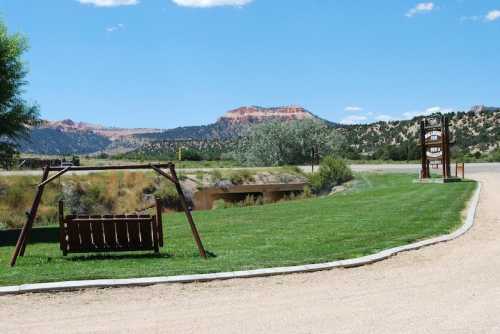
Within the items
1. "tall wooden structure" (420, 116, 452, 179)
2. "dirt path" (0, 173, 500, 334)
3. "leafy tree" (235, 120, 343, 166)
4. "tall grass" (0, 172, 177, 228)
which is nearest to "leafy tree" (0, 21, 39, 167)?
"tall grass" (0, 172, 177, 228)

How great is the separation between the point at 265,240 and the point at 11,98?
10237mm

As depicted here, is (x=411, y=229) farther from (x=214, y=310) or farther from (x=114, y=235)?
(x=214, y=310)

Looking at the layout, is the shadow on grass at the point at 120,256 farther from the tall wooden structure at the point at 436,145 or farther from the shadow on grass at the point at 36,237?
the tall wooden structure at the point at 436,145

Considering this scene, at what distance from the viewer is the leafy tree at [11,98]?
1781 cm

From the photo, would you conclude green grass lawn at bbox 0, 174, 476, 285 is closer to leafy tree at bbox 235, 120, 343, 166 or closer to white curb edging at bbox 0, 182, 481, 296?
white curb edging at bbox 0, 182, 481, 296

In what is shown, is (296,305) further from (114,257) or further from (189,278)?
(114,257)

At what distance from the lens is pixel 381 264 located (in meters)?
9.86

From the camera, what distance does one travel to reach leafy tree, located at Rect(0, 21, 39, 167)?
17.8 meters

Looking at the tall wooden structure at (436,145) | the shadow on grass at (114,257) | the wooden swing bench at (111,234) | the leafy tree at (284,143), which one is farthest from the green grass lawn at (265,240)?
the leafy tree at (284,143)

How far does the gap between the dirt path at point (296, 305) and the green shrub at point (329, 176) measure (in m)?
27.3

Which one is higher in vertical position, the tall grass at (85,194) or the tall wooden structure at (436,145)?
the tall wooden structure at (436,145)

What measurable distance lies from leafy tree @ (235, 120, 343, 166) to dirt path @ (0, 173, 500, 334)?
4483 cm

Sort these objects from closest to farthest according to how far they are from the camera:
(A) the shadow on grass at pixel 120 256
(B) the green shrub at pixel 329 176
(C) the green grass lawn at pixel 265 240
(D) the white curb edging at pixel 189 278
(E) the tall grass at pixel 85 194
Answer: (D) the white curb edging at pixel 189 278, (C) the green grass lawn at pixel 265 240, (A) the shadow on grass at pixel 120 256, (E) the tall grass at pixel 85 194, (B) the green shrub at pixel 329 176

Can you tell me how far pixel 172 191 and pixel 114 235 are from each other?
2061 centimetres
